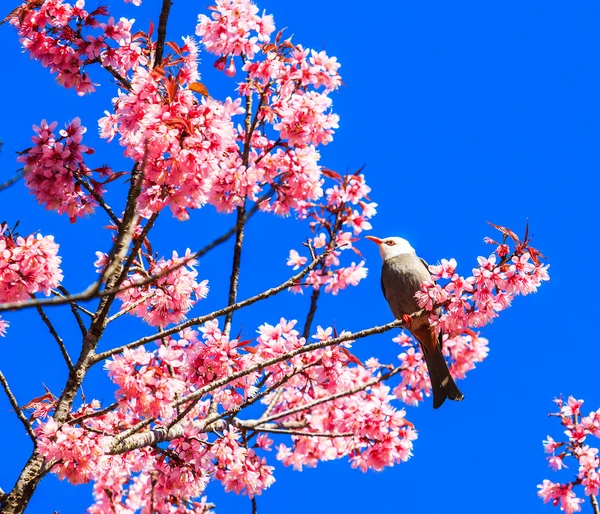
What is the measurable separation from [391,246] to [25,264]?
435cm

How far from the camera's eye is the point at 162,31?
4.75 metres

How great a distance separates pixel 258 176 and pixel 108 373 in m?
1.68

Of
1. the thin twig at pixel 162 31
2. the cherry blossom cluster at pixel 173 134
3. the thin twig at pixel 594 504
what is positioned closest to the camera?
the cherry blossom cluster at pixel 173 134

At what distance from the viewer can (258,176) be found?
4.86m

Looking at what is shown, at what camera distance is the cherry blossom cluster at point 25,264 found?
13.3 feet

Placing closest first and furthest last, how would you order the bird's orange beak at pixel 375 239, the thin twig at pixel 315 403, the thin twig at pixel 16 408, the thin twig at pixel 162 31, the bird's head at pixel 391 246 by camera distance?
the thin twig at pixel 16 408
the thin twig at pixel 162 31
the thin twig at pixel 315 403
the bird's head at pixel 391 246
the bird's orange beak at pixel 375 239

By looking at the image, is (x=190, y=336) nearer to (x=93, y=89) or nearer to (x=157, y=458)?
(x=157, y=458)

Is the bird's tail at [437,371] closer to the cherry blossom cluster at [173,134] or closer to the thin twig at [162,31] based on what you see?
the cherry blossom cluster at [173,134]

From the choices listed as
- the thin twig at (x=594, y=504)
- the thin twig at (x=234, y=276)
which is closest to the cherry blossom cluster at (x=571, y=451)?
the thin twig at (x=594, y=504)

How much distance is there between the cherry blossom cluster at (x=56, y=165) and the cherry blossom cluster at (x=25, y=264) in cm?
58

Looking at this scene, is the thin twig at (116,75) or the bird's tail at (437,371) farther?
the bird's tail at (437,371)

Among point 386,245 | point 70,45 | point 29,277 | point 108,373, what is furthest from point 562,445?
point 70,45

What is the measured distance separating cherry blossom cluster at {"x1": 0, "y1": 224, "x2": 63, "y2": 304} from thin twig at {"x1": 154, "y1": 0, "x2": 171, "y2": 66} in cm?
149

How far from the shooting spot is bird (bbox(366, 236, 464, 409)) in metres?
6.56
